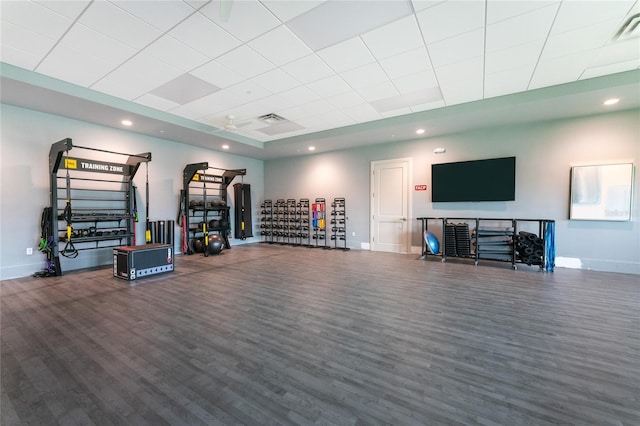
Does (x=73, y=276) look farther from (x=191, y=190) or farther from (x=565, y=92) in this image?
(x=565, y=92)

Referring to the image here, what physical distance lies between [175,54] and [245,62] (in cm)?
84

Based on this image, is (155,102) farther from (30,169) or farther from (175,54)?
(30,169)

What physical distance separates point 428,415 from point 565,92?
5058 mm

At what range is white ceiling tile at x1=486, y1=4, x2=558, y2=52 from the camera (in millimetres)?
2611

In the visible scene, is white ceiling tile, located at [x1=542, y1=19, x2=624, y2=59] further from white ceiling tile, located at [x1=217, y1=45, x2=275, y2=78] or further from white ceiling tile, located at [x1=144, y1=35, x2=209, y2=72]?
white ceiling tile, located at [x1=144, y1=35, x2=209, y2=72]

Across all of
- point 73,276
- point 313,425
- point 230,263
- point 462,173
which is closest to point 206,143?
point 230,263

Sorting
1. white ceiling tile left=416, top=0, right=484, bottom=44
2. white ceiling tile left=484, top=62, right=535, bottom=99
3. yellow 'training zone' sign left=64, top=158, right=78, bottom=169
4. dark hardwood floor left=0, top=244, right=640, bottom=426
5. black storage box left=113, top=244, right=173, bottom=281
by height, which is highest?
white ceiling tile left=416, top=0, right=484, bottom=44

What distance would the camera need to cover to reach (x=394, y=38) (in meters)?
2.95

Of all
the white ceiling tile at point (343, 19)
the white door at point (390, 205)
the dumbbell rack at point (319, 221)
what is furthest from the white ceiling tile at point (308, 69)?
the dumbbell rack at point (319, 221)

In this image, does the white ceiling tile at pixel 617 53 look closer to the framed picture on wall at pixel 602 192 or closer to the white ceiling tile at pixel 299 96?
the framed picture on wall at pixel 602 192

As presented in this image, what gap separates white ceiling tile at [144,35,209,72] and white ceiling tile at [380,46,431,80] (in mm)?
2385

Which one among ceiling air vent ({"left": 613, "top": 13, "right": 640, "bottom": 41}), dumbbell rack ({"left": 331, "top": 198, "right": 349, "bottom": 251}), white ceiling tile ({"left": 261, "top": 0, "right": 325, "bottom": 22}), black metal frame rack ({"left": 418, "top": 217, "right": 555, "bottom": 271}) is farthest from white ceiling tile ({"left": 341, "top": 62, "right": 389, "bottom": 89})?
dumbbell rack ({"left": 331, "top": 198, "right": 349, "bottom": 251})

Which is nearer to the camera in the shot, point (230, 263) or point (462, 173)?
point (230, 263)

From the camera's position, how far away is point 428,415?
145 cm
